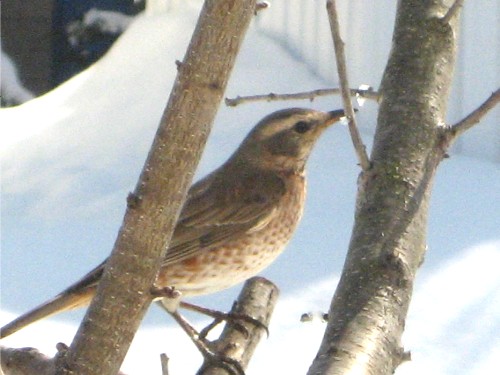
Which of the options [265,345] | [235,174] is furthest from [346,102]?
[265,345]

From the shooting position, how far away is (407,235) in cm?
226

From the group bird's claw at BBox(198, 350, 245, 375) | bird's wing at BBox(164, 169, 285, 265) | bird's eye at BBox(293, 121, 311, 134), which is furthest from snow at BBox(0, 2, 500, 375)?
bird's claw at BBox(198, 350, 245, 375)

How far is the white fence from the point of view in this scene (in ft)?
23.1

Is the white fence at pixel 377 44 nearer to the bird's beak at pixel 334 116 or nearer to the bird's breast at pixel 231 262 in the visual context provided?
the bird's beak at pixel 334 116

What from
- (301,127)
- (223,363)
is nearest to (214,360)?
(223,363)

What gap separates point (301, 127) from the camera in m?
3.99

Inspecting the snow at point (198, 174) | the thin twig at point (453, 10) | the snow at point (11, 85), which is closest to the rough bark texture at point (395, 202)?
the thin twig at point (453, 10)

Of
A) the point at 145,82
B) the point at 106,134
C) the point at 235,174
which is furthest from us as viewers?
the point at 145,82

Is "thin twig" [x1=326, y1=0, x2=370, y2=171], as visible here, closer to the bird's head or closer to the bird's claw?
the bird's claw

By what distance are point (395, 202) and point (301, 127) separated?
1.71 meters

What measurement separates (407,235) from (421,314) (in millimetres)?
2857

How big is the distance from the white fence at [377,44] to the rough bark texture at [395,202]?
14.8 ft

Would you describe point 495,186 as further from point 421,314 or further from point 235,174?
point 235,174

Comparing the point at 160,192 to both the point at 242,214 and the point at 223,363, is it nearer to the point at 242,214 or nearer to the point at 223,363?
the point at 223,363
